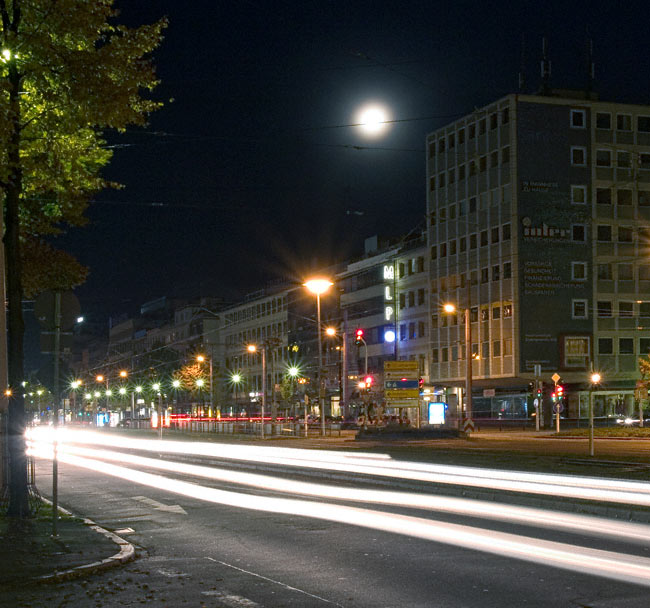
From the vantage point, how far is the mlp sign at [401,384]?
4931cm

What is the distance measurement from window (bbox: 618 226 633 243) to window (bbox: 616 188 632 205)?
1.85 meters

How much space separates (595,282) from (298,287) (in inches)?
1650

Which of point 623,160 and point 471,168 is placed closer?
point 623,160

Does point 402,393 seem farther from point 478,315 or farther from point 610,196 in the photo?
point 610,196

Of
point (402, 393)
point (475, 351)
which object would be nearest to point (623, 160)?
point (475, 351)

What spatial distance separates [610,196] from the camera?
255ft

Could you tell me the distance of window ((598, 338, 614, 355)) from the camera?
77875 mm

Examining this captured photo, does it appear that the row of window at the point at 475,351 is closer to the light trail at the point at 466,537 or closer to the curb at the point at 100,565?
the light trail at the point at 466,537

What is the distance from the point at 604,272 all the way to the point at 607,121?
11.2 m

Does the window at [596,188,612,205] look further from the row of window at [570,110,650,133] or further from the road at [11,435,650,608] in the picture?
the road at [11,435,650,608]

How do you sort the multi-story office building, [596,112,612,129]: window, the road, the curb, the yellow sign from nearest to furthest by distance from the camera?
1. the road
2. the curb
3. the yellow sign
4. the multi-story office building
5. [596,112,612,129]: window

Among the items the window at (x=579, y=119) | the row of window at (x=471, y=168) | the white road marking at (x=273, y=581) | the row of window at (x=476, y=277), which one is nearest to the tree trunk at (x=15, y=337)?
the white road marking at (x=273, y=581)

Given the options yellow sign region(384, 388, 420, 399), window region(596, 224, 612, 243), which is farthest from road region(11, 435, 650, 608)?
window region(596, 224, 612, 243)

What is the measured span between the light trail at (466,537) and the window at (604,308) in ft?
195
